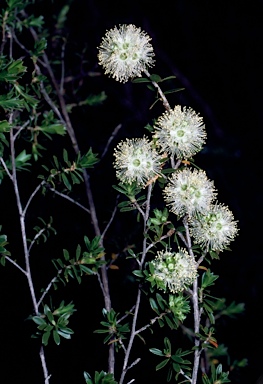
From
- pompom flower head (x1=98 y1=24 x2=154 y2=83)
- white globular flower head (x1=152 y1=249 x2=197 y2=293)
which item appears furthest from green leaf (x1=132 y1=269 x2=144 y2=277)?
pompom flower head (x1=98 y1=24 x2=154 y2=83)

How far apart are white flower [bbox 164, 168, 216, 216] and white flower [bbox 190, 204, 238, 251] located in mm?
32

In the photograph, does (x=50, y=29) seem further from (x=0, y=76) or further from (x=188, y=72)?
(x=188, y=72)

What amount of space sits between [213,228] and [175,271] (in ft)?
0.42

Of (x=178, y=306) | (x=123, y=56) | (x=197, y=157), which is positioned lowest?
(x=197, y=157)

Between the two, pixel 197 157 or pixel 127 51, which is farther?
pixel 197 157

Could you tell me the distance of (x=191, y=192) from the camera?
1.11m

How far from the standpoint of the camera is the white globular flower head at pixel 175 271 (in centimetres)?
110

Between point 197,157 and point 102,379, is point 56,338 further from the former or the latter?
point 197,157

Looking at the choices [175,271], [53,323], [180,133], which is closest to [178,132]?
[180,133]

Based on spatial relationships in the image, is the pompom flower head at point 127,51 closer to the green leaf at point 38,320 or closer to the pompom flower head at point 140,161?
the pompom flower head at point 140,161

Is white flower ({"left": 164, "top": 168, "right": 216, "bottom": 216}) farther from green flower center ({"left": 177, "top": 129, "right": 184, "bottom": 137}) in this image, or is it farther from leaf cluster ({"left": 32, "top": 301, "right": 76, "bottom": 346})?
leaf cluster ({"left": 32, "top": 301, "right": 76, "bottom": 346})

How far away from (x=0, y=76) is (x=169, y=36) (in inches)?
95.9

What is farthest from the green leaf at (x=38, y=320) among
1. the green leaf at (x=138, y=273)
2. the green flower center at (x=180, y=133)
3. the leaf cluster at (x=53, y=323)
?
the green flower center at (x=180, y=133)

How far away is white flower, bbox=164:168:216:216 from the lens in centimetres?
112
